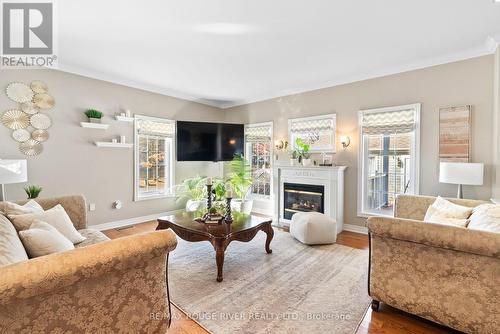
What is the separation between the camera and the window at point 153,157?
479 cm

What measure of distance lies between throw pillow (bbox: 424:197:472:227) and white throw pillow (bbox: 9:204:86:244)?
11.4 feet

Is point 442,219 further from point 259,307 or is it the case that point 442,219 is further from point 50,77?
point 50,77

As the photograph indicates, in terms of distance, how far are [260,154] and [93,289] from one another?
15.5 feet

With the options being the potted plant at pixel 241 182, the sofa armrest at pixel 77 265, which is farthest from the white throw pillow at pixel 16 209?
the potted plant at pixel 241 182

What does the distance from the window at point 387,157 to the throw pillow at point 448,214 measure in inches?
46.8

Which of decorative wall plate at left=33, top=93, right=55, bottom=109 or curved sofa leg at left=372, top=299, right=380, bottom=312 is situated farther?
decorative wall plate at left=33, top=93, right=55, bottom=109

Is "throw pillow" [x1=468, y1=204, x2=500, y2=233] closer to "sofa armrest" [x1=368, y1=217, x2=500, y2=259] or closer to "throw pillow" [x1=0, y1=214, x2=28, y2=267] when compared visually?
"sofa armrest" [x1=368, y1=217, x2=500, y2=259]

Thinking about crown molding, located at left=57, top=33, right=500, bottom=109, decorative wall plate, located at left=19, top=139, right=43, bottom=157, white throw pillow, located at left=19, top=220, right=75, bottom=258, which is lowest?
white throw pillow, located at left=19, top=220, right=75, bottom=258

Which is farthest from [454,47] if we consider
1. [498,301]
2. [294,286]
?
[294,286]

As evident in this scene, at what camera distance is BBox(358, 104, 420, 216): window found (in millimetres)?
3756

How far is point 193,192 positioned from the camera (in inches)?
202

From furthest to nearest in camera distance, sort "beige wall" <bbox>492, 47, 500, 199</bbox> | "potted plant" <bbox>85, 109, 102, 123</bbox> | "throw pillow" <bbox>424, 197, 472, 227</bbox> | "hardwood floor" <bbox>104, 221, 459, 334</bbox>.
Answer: "potted plant" <bbox>85, 109, 102, 123</bbox> → "beige wall" <bbox>492, 47, 500, 199</bbox> → "throw pillow" <bbox>424, 197, 472, 227</bbox> → "hardwood floor" <bbox>104, 221, 459, 334</bbox>

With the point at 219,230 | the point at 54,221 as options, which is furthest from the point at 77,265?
the point at 219,230

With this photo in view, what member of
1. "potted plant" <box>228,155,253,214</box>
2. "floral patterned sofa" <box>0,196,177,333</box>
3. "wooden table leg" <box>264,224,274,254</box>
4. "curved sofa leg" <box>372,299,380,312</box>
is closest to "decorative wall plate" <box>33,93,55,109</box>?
"floral patterned sofa" <box>0,196,177,333</box>
